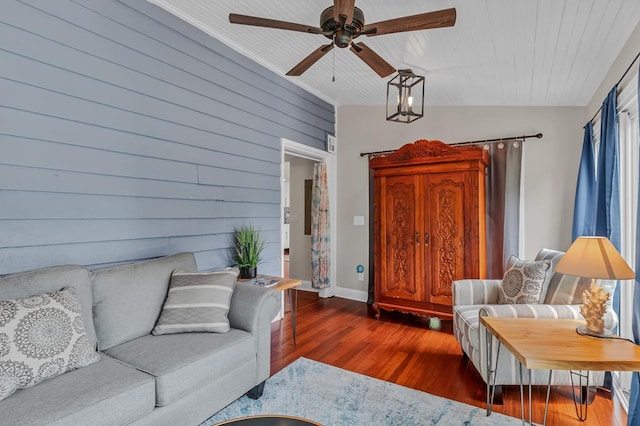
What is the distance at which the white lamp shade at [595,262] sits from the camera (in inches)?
67.4

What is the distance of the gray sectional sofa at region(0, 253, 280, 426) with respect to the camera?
1422mm

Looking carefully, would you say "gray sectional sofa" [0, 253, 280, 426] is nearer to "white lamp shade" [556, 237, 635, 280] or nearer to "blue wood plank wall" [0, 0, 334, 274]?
"blue wood plank wall" [0, 0, 334, 274]

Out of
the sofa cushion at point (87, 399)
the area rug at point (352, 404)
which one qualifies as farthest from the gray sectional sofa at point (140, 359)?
the area rug at point (352, 404)

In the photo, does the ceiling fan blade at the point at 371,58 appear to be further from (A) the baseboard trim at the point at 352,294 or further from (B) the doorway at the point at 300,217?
(A) the baseboard trim at the point at 352,294

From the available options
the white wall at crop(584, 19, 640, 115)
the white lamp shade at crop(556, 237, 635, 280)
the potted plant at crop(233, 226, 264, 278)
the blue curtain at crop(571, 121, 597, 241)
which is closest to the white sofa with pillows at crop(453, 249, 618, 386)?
the white lamp shade at crop(556, 237, 635, 280)

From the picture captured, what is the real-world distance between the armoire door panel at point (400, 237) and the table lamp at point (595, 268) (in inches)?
72.1

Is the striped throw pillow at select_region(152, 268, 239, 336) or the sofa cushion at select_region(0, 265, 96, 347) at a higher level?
the sofa cushion at select_region(0, 265, 96, 347)

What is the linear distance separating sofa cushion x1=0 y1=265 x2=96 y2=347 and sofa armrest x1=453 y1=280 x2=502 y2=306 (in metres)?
2.75

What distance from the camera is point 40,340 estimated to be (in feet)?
5.14

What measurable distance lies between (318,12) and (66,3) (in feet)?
5.64

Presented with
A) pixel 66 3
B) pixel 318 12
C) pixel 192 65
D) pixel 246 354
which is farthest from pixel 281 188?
pixel 66 3

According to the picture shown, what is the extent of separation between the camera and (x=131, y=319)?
6.87ft

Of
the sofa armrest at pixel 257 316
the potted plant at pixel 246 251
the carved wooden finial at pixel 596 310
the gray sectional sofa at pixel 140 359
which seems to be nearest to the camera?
the gray sectional sofa at pixel 140 359

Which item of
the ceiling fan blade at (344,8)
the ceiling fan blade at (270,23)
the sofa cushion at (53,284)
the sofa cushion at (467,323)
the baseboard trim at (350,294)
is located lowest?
the baseboard trim at (350,294)
